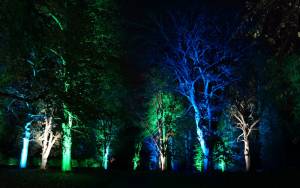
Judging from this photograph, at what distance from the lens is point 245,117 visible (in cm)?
3575

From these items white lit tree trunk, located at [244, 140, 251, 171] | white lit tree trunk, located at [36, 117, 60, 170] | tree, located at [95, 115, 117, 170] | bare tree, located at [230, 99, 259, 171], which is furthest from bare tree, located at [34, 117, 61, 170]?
bare tree, located at [230, 99, 259, 171]

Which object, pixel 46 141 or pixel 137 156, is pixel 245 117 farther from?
pixel 46 141

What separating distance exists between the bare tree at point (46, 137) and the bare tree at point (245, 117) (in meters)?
19.0

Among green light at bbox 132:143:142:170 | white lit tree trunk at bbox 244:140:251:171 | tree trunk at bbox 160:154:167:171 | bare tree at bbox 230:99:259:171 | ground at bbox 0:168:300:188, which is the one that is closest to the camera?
ground at bbox 0:168:300:188

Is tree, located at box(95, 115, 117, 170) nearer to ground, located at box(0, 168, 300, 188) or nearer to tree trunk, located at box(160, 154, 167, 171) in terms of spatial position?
tree trunk, located at box(160, 154, 167, 171)

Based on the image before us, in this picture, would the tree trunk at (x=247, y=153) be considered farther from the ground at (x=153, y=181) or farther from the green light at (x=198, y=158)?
the ground at (x=153, y=181)

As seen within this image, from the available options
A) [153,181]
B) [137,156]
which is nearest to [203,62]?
[153,181]

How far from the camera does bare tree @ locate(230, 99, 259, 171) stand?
34625 mm

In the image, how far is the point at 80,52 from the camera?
1290 cm

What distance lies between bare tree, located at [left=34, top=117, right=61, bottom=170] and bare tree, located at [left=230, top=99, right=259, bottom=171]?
18957 mm

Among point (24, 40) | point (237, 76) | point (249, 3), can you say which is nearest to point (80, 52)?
point (24, 40)

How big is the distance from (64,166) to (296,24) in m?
19.9

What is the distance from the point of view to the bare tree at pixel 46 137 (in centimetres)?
2636

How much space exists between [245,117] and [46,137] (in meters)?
20.9
